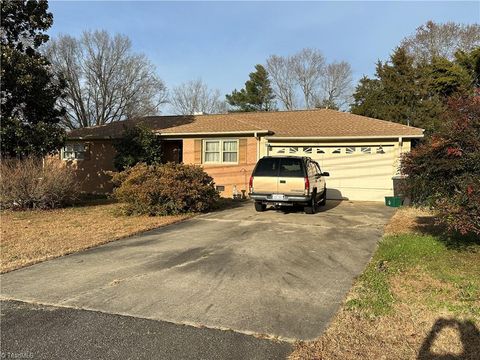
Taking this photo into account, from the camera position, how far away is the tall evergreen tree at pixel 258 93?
46594 millimetres

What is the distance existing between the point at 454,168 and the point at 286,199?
6.73m

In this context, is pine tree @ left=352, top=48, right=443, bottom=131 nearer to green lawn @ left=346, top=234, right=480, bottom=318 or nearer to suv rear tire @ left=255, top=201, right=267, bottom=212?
suv rear tire @ left=255, top=201, right=267, bottom=212

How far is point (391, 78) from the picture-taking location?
1186 inches

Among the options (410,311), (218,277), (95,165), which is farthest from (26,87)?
(410,311)

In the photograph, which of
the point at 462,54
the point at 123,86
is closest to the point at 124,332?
the point at 462,54

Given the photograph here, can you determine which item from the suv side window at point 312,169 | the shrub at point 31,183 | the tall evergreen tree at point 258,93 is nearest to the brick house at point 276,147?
the suv side window at point 312,169

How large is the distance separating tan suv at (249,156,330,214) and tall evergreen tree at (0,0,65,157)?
7.70 meters

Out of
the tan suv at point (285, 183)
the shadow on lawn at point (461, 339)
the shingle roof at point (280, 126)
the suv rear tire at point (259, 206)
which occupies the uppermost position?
the shingle roof at point (280, 126)

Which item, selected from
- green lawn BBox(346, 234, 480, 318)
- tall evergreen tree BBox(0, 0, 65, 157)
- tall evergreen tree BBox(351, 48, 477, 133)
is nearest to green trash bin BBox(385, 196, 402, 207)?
green lawn BBox(346, 234, 480, 318)

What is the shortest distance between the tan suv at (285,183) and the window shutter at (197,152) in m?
6.94

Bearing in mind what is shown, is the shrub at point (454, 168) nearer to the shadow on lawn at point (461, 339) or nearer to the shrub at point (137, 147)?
the shadow on lawn at point (461, 339)

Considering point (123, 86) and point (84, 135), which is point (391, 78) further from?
point (123, 86)

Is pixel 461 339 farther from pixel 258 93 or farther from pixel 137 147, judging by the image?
pixel 258 93

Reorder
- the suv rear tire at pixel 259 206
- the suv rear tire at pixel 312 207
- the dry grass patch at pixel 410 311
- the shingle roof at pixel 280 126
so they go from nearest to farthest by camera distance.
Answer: the dry grass patch at pixel 410 311, the suv rear tire at pixel 312 207, the suv rear tire at pixel 259 206, the shingle roof at pixel 280 126
